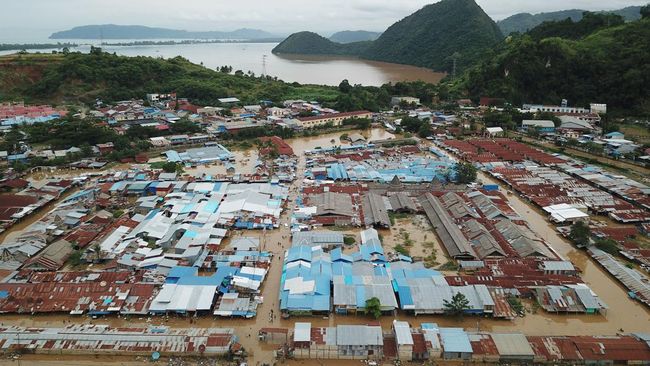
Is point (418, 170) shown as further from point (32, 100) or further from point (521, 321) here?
point (32, 100)

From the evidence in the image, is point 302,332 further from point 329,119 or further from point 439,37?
point 439,37

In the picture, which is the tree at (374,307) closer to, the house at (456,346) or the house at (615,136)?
the house at (456,346)

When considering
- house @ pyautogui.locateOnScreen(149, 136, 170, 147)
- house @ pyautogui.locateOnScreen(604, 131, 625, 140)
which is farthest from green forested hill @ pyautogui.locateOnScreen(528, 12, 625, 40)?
house @ pyautogui.locateOnScreen(149, 136, 170, 147)

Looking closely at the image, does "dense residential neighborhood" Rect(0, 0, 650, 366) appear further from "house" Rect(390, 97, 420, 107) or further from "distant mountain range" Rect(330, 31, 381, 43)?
"distant mountain range" Rect(330, 31, 381, 43)

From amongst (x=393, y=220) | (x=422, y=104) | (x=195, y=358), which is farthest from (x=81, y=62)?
(x=195, y=358)

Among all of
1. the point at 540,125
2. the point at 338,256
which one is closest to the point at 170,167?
the point at 338,256

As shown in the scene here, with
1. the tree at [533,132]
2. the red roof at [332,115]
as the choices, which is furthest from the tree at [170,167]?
the tree at [533,132]
